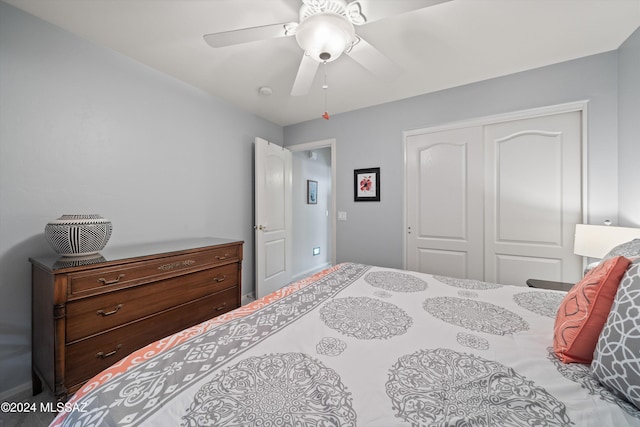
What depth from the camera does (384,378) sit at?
2.36ft

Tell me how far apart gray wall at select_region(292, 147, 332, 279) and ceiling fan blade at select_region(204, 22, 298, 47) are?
2658 millimetres

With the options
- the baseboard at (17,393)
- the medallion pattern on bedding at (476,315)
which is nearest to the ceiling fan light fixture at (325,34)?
the medallion pattern on bedding at (476,315)

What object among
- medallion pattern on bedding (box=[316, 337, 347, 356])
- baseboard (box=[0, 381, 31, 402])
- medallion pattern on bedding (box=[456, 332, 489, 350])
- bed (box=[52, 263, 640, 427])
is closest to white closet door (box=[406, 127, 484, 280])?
bed (box=[52, 263, 640, 427])

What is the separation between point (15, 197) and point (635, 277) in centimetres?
298

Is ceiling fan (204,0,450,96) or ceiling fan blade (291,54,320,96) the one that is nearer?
ceiling fan (204,0,450,96)

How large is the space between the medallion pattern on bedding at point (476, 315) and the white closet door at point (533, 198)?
145 centimetres

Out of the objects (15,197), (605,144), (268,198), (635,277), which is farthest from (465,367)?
(268,198)

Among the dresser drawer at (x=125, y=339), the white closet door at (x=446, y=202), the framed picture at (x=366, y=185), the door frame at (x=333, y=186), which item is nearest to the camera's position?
the dresser drawer at (x=125, y=339)

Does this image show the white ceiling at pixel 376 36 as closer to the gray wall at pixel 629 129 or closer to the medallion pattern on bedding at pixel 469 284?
the gray wall at pixel 629 129

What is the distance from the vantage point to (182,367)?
741 millimetres

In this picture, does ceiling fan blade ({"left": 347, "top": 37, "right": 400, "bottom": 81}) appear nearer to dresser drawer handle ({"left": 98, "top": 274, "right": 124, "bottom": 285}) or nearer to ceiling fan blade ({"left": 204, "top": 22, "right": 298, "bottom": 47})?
ceiling fan blade ({"left": 204, "top": 22, "right": 298, "bottom": 47})

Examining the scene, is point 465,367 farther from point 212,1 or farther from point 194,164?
point 194,164

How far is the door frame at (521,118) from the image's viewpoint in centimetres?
201

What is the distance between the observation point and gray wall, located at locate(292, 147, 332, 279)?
409cm
